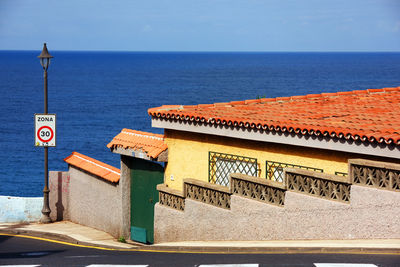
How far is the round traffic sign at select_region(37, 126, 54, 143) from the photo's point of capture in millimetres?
21297

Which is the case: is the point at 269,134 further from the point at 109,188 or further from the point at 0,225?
the point at 0,225

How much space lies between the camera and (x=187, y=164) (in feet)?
59.0

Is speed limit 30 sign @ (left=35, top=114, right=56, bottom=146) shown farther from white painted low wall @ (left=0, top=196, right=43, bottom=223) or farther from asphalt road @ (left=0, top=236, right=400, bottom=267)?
asphalt road @ (left=0, top=236, right=400, bottom=267)

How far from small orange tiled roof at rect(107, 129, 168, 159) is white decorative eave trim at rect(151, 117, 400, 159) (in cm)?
59

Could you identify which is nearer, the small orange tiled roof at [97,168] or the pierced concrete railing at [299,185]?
the pierced concrete railing at [299,185]

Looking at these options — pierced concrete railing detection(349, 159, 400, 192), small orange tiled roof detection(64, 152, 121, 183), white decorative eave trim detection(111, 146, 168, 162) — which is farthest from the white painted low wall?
pierced concrete railing detection(349, 159, 400, 192)

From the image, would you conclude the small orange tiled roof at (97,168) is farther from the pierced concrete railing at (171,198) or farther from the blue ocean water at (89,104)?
the blue ocean water at (89,104)

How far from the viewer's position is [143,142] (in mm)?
19000

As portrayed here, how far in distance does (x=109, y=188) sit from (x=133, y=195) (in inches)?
44.5

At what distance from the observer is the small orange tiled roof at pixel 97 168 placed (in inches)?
794

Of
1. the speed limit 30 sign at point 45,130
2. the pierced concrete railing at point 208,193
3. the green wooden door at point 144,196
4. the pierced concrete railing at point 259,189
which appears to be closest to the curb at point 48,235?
the green wooden door at point 144,196

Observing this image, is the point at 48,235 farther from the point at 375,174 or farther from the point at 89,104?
the point at 89,104

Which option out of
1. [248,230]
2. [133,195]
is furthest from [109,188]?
[248,230]

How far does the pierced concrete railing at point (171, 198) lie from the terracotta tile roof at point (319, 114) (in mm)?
1960
